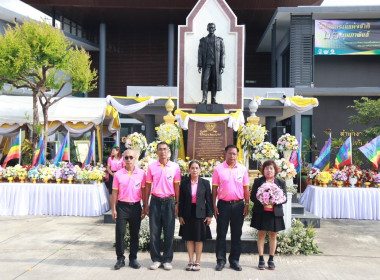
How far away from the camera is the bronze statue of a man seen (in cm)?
1130

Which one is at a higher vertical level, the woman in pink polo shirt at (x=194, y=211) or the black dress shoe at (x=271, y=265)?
the woman in pink polo shirt at (x=194, y=211)

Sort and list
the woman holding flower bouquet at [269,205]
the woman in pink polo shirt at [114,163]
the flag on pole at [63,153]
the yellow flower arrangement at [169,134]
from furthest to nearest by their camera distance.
Result: the flag on pole at [63,153] → the woman in pink polo shirt at [114,163] → the yellow flower arrangement at [169,134] → the woman holding flower bouquet at [269,205]

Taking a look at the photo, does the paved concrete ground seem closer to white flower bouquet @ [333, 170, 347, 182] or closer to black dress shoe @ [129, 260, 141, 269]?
black dress shoe @ [129, 260, 141, 269]

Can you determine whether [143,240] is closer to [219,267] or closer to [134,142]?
[219,267]

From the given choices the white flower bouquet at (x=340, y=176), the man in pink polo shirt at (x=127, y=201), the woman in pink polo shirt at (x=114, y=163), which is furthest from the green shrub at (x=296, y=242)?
the woman in pink polo shirt at (x=114, y=163)

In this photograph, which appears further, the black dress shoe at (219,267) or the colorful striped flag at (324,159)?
the colorful striped flag at (324,159)

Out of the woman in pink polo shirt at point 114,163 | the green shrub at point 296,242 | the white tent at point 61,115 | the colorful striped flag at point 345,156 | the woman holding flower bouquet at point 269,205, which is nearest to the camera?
the woman holding flower bouquet at point 269,205

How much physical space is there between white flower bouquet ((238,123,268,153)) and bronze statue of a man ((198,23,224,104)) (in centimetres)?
188

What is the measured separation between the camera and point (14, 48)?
15102mm

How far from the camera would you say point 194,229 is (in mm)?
5926

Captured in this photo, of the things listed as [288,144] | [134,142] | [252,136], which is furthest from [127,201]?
[288,144]

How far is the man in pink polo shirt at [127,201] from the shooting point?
239 inches

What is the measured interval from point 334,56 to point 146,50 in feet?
51.5

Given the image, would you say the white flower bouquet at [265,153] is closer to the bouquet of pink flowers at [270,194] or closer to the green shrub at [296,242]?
the green shrub at [296,242]
